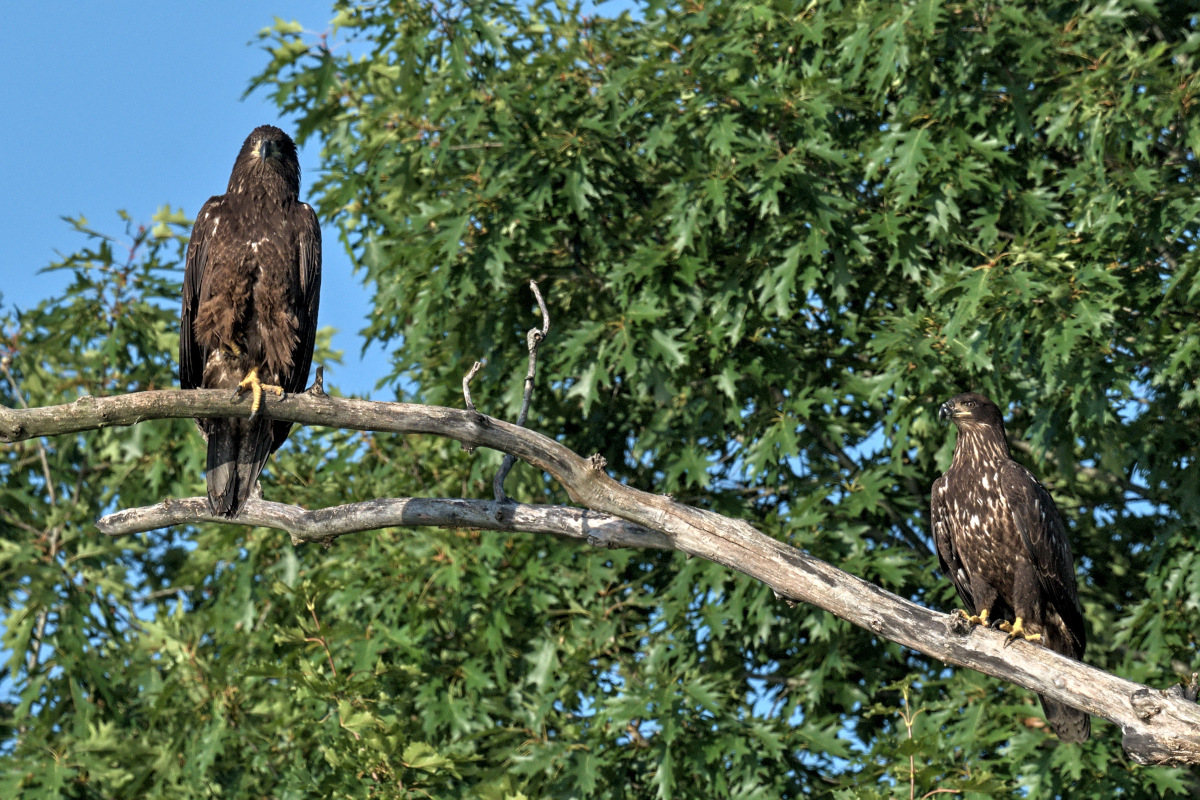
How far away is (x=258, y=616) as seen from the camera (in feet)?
29.2

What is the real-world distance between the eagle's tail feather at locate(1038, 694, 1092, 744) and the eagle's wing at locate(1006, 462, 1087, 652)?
1.24 feet

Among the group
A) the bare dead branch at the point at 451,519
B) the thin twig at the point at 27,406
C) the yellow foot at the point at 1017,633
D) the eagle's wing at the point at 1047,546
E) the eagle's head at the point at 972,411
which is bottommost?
the yellow foot at the point at 1017,633

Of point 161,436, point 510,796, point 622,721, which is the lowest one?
point 510,796

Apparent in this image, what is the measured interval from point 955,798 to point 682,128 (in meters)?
3.98

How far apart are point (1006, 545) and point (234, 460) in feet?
11.7

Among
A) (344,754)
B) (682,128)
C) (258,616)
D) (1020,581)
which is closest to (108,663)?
(258,616)

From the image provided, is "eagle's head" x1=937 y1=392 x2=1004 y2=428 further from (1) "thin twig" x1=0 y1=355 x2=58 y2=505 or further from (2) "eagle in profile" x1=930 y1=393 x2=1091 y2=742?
(1) "thin twig" x1=0 y1=355 x2=58 y2=505

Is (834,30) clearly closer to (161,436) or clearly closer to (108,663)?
(161,436)

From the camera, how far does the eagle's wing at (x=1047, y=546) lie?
5738mm

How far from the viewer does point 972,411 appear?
613cm

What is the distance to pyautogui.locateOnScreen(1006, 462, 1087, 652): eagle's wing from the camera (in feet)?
18.8

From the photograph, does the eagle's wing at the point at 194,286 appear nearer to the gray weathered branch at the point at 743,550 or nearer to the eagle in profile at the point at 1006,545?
the gray weathered branch at the point at 743,550

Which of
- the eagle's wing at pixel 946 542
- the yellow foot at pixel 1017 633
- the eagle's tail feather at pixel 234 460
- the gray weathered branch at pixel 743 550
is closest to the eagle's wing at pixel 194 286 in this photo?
the eagle's tail feather at pixel 234 460

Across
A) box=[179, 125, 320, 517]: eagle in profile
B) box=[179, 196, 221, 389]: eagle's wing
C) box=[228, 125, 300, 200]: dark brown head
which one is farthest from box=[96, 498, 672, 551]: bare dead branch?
box=[228, 125, 300, 200]: dark brown head
